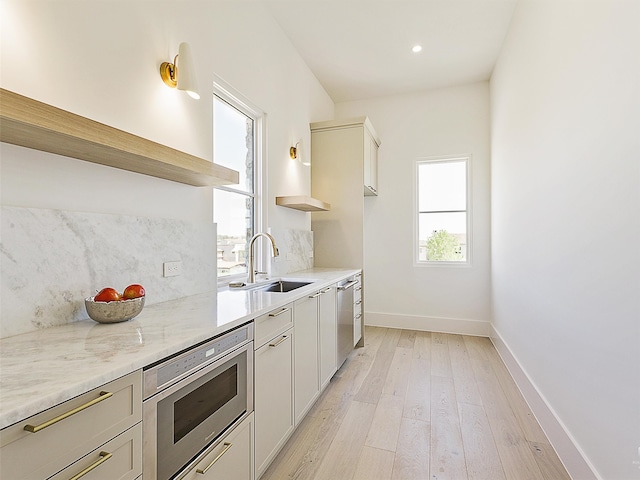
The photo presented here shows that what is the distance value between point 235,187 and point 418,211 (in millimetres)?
2857

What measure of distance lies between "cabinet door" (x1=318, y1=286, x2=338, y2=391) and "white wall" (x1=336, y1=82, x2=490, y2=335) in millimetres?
2067

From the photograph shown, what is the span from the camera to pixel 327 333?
8.48ft

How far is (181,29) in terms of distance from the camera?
1.89 metres

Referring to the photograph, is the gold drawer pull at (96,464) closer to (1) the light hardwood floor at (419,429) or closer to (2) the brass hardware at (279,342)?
(2) the brass hardware at (279,342)

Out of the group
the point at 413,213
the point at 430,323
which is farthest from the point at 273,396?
the point at 413,213

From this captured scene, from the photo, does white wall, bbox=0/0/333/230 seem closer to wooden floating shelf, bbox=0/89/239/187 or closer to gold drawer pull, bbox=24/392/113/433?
wooden floating shelf, bbox=0/89/239/187

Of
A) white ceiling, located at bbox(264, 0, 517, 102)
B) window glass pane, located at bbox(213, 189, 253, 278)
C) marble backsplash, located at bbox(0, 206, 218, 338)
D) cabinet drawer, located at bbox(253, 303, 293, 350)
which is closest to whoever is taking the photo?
marble backsplash, located at bbox(0, 206, 218, 338)

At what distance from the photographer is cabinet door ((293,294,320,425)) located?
202 centimetres

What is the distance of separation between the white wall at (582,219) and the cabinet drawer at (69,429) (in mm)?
1730

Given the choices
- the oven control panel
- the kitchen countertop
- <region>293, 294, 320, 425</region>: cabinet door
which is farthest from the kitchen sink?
the oven control panel

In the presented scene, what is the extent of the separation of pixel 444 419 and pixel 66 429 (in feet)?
7.49

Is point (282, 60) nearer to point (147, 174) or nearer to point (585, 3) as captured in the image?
point (147, 174)

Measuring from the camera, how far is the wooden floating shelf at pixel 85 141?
3.06 ft

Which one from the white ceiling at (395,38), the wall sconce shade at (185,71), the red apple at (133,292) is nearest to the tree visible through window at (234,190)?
the wall sconce shade at (185,71)
